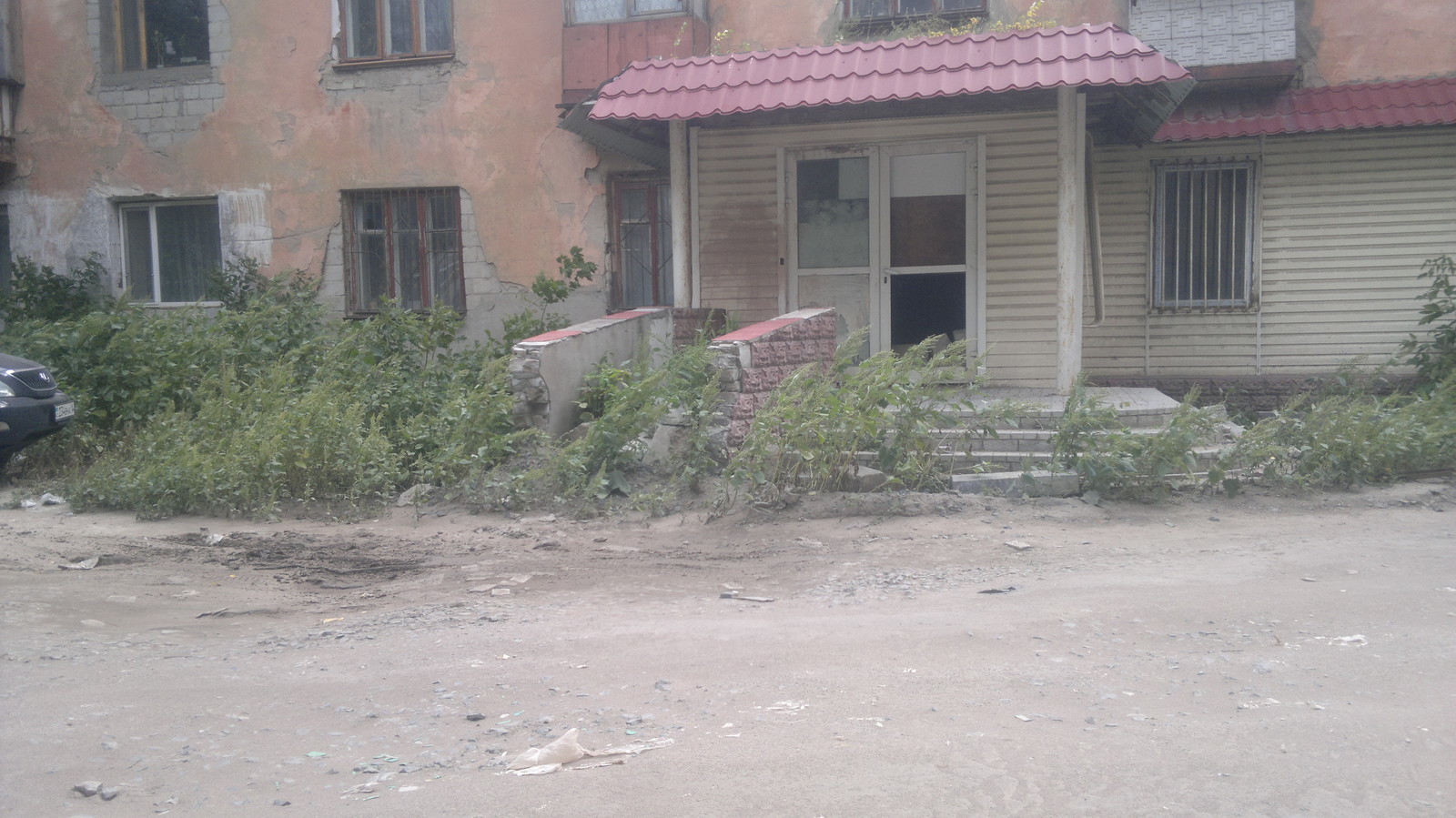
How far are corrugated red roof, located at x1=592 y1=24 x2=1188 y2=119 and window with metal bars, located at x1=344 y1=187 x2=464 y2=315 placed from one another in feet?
12.8

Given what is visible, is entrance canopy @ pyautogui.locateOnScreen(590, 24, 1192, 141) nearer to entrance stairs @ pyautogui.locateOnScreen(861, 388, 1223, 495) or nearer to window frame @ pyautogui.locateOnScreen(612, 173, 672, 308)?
entrance stairs @ pyautogui.locateOnScreen(861, 388, 1223, 495)

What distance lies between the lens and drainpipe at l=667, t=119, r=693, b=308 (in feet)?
31.1

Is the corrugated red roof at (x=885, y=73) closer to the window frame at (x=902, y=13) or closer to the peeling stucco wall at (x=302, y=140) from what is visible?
the window frame at (x=902, y=13)

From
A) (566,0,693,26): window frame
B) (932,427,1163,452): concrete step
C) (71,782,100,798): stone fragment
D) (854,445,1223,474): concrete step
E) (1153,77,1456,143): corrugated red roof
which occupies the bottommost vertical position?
(71,782,100,798): stone fragment

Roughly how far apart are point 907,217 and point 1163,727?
6815 mm

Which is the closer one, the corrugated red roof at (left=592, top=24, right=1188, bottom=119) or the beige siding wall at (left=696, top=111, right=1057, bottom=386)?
the corrugated red roof at (left=592, top=24, right=1188, bottom=119)

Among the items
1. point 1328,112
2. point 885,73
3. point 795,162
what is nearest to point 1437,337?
point 1328,112

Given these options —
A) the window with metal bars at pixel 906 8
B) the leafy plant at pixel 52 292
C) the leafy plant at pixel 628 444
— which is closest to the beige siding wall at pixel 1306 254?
the window with metal bars at pixel 906 8

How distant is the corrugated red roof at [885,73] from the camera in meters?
7.73

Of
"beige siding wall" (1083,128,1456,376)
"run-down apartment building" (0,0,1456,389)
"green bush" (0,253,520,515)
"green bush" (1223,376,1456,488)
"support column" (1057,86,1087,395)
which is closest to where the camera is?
"green bush" (1223,376,1456,488)

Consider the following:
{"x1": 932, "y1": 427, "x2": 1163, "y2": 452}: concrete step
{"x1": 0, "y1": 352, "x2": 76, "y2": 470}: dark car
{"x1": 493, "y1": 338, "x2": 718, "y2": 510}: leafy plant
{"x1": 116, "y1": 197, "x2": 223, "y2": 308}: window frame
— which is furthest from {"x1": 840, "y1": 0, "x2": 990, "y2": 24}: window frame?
{"x1": 0, "y1": 352, "x2": 76, "y2": 470}: dark car

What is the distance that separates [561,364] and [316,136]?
5966mm

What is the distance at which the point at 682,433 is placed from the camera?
24.7ft

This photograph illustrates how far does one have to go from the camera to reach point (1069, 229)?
866 centimetres
